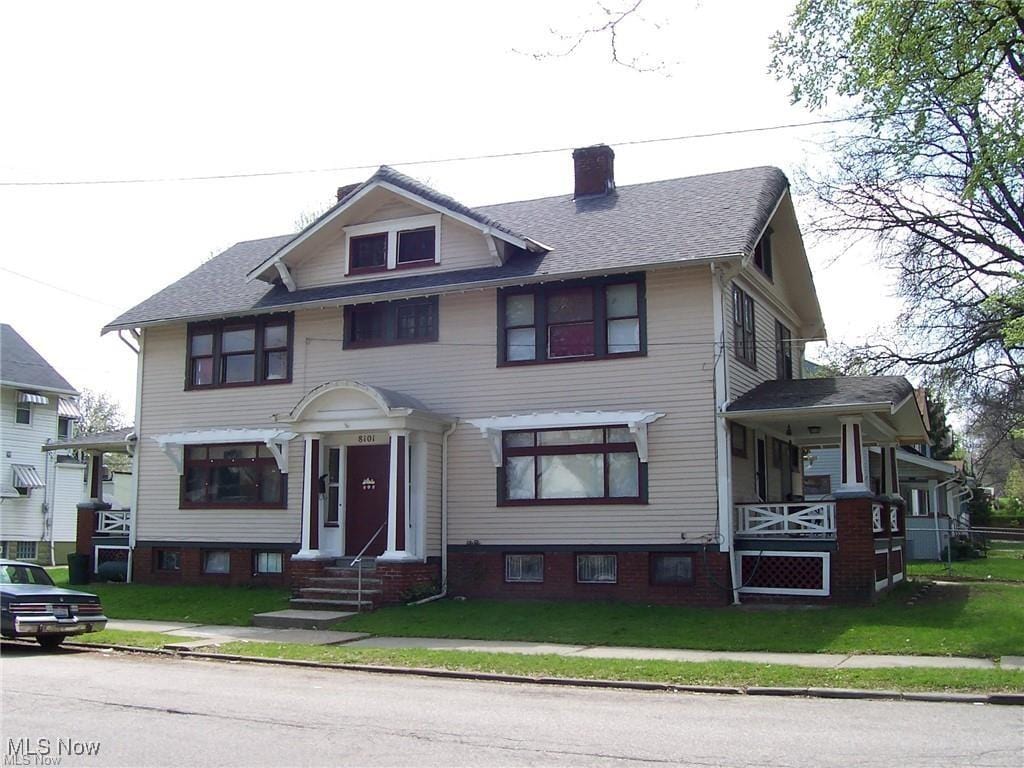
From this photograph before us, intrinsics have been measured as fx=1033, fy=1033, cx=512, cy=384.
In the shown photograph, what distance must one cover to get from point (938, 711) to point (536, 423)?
10.6 metres

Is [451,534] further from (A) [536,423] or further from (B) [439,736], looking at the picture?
(B) [439,736]

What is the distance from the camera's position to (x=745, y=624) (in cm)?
1584

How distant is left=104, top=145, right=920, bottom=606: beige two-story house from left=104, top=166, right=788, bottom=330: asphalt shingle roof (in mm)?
→ 84

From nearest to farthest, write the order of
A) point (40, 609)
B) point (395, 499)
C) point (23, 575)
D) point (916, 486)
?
point (40, 609) < point (23, 575) < point (395, 499) < point (916, 486)

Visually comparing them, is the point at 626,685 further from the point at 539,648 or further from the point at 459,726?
the point at 459,726

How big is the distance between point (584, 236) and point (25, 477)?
26.6 m

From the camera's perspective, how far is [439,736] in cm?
859

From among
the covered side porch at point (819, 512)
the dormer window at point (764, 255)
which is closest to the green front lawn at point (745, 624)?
the covered side porch at point (819, 512)

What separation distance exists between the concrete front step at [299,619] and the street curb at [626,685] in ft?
9.17

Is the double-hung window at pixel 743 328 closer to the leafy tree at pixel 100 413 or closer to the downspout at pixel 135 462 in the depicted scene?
the downspout at pixel 135 462

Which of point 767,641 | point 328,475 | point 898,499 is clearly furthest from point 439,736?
point 898,499

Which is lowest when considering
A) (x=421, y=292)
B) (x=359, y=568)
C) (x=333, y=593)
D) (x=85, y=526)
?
(x=333, y=593)

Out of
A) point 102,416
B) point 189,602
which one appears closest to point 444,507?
point 189,602

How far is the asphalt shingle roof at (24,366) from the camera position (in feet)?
125
